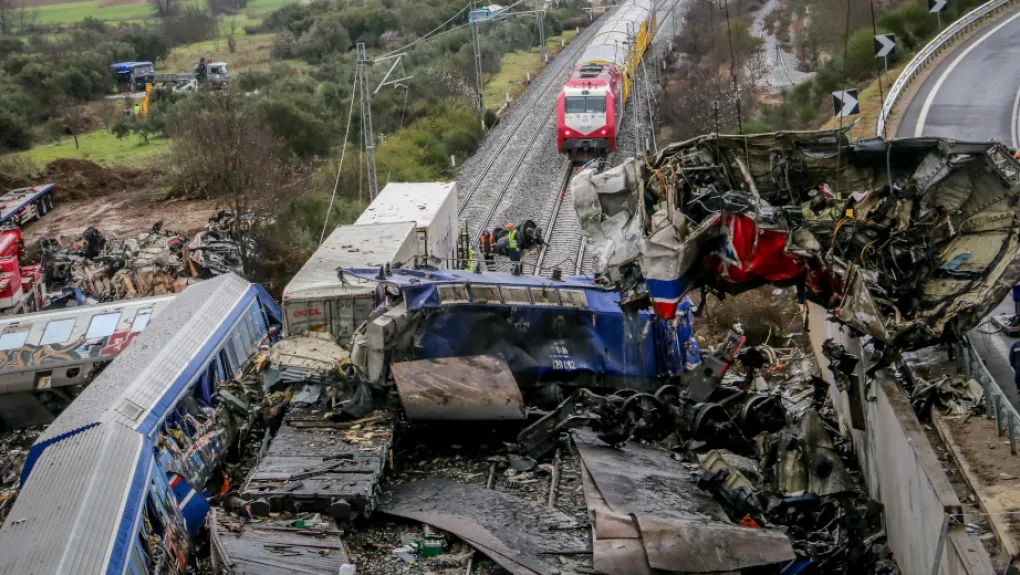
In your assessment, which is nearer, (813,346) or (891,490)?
(891,490)

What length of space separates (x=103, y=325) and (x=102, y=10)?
8807 cm

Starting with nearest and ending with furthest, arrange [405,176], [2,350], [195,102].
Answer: [2,350]
[405,176]
[195,102]

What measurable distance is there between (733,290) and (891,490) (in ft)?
10.3

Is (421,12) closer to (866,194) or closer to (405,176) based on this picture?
(405,176)

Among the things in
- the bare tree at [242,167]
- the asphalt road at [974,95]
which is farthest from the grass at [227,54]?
the asphalt road at [974,95]

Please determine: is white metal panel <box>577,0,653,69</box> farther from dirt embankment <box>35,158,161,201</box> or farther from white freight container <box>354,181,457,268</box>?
dirt embankment <box>35,158,161,201</box>

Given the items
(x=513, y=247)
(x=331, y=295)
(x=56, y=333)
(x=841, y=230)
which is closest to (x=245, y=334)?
(x=331, y=295)

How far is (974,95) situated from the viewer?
2959 centimetres

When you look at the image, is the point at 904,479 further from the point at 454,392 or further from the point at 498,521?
the point at 454,392

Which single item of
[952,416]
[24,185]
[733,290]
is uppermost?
[733,290]

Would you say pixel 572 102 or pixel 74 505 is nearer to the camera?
pixel 74 505

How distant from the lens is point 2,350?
1789 centimetres

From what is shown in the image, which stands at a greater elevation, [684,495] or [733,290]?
[733,290]

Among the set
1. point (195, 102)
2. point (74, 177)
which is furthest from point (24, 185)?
point (195, 102)
